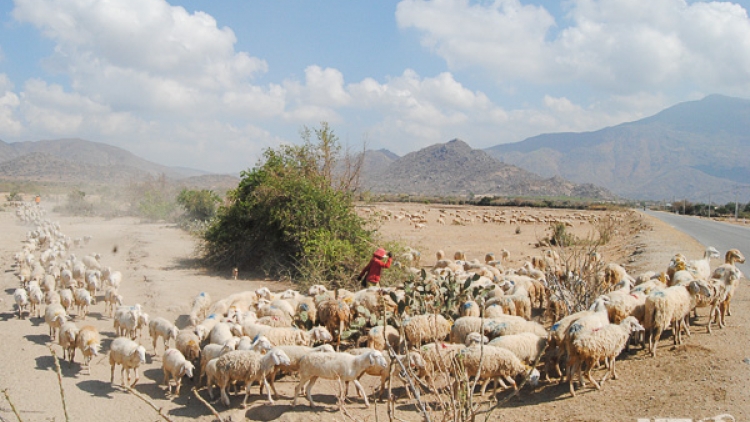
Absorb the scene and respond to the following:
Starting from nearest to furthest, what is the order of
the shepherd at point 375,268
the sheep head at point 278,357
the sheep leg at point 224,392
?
the sheep head at point 278,357 < the sheep leg at point 224,392 < the shepherd at point 375,268

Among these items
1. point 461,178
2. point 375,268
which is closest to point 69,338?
point 375,268

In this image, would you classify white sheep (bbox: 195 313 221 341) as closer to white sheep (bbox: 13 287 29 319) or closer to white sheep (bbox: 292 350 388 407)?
white sheep (bbox: 292 350 388 407)

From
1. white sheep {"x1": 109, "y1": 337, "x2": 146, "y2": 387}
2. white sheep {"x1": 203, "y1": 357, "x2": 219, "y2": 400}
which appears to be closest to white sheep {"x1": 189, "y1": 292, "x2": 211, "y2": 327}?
white sheep {"x1": 109, "y1": 337, "x2": 146, "y2": 387}

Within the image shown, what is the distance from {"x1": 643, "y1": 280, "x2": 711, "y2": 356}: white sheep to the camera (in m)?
7.69

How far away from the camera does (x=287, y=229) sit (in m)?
16.5

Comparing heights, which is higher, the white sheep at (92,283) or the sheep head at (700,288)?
the sheep head at (700,288)

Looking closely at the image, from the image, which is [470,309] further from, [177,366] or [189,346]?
[177,366]

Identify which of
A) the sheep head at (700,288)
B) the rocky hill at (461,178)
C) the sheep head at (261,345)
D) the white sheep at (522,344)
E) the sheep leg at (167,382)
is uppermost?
the rocky hill at (461,178)

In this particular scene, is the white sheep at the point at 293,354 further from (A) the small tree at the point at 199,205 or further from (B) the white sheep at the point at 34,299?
(A) the small tree at the point at 199,205

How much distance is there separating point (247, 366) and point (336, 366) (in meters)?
1.12

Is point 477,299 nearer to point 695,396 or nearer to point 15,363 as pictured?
point 695,396

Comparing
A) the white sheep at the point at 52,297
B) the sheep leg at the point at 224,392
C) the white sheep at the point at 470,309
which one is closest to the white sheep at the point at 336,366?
the sheep leg at the point at 224,392

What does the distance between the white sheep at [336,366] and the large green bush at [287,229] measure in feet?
24.1

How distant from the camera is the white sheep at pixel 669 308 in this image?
25.2ft
